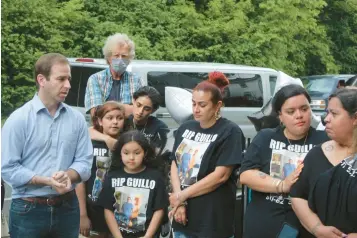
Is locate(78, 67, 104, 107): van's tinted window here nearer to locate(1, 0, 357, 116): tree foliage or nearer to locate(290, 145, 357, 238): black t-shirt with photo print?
locate(1, 0, 357, 116): tree foliage

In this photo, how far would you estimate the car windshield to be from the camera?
737 inches

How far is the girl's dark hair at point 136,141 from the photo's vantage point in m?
5.28

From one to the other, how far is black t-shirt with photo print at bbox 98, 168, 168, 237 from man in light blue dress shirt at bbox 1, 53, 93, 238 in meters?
0.65

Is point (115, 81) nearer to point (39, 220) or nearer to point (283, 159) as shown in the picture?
point (39, 220)

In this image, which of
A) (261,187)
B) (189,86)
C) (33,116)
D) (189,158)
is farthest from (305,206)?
(189,86)

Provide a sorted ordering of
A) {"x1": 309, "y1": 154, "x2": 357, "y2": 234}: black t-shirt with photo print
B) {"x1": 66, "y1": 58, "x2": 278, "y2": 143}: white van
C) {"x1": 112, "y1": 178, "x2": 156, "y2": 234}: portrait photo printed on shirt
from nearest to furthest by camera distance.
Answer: {"x1": 309, "y1": 154, "x2": 357, "y2": 234}: black t-shirt with photo print, {"x1": 112, "y1": 178, "x2": 156, "y2": 234}: portrait photo printed on shirt, {"x1": 66, "y1": 58, "x2": 278, "y2": 143}: white van

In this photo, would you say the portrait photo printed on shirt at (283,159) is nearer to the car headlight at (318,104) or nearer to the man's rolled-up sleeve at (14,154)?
the man's rolled-up sleeve at (14,154)

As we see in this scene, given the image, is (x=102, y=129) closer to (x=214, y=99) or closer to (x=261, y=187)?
(x=214, y=99)

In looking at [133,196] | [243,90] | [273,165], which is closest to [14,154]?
[133,196]

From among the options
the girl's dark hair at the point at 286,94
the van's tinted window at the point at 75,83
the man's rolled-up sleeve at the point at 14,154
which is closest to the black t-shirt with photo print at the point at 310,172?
the girl's dark hair at the point at 286,94

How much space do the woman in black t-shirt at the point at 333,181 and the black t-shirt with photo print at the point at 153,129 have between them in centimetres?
187

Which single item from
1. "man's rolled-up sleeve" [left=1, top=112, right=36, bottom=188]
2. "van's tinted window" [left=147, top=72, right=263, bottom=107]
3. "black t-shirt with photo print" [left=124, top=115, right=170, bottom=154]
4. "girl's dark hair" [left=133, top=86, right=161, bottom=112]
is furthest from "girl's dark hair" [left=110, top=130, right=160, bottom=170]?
"van's tinted window" [left=147, top=72, right=263, bottom=107]

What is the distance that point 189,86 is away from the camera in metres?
12.7

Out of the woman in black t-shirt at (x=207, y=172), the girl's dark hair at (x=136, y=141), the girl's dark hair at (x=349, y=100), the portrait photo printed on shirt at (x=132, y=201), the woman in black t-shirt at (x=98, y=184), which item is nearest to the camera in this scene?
the girl's dark hair at (x=349, y=100)
